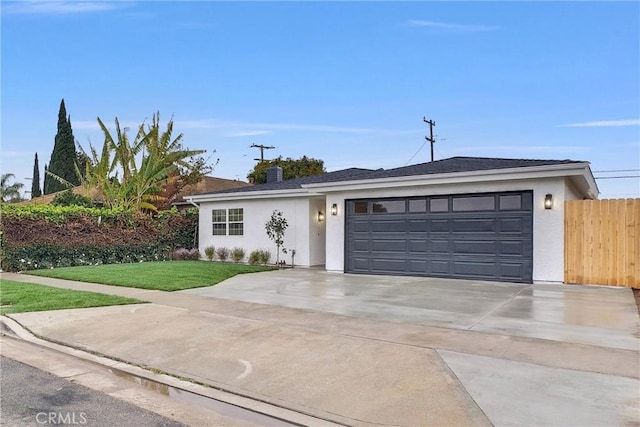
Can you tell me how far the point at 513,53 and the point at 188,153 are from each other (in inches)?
583

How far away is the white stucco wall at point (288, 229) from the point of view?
16.5 m

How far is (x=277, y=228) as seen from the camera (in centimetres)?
1684

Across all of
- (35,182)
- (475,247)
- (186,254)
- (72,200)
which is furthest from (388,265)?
(35,182)

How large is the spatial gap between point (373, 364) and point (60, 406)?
9.86 feet

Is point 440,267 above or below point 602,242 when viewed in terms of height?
below

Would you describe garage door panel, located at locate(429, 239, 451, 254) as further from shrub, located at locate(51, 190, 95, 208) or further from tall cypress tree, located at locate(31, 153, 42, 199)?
tall cypress tree, located at locate(31, 153, 42, 199)

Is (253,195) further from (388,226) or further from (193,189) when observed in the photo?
(193,189)

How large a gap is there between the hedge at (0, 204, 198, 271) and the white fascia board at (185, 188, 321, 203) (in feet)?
4.94

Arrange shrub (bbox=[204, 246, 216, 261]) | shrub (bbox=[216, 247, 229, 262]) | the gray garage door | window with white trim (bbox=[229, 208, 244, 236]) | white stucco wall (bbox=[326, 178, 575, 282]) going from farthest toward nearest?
1. shrub (bbox=[204, 246, 216, 261])
2. shrub (bbox=[216, 247, 229, 262])
3. window with white trim (bbox=[229, 208, 244, 236])
4. the gray garage door
5. white stucco wall (bbox=[326, 178, 575, 282])

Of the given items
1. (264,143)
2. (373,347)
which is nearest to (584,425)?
(373,347)

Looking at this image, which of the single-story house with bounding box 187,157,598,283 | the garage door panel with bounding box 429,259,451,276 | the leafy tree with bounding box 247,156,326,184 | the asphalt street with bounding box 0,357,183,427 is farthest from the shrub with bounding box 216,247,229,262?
the leafy tree with bounding box 247,156,326,184

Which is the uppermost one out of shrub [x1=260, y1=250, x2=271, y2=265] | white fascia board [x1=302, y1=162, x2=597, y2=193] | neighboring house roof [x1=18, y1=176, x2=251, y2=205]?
neighboring house roof [x1=18, y1=176, x2=251, y2=205]

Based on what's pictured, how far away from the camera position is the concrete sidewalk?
3.72 metres

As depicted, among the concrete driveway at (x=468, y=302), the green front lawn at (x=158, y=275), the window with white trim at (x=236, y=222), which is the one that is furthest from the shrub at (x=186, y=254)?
the concrete driveway at (x=468, y=302)
